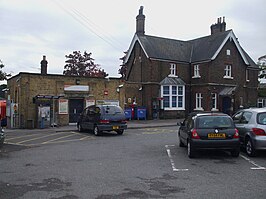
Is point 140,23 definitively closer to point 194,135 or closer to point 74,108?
point 74,108

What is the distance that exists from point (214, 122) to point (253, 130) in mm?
1237

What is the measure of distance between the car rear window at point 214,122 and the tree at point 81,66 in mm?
44992

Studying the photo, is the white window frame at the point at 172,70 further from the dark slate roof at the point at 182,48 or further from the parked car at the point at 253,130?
the parked car at the point at 253,130

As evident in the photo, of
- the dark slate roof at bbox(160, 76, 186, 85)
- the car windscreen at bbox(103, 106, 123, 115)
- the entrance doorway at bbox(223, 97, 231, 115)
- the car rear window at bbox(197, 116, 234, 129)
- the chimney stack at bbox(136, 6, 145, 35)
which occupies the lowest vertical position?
the car rear window at bbox(197, 116, 234, 129)

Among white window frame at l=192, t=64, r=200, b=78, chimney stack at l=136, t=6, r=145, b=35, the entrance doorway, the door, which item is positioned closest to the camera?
the door

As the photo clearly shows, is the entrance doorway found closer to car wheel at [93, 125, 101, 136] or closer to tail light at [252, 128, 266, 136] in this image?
car wheel at [93, 125, 101, 136]

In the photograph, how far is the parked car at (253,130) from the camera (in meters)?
10.2

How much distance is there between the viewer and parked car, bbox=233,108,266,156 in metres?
10.2

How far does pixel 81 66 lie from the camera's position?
182ft

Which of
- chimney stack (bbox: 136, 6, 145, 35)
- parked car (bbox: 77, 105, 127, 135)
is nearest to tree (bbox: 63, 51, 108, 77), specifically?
chimney stack (bbox: 136, 6, 145, 35)

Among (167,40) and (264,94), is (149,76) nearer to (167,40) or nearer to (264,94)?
(167,40)

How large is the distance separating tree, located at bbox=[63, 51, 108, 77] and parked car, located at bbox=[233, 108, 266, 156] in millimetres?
44698

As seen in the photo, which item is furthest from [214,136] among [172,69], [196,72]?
[196,72]

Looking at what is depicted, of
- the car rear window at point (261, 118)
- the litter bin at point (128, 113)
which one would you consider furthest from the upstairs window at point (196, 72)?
the car rear window at point (261, 118)
